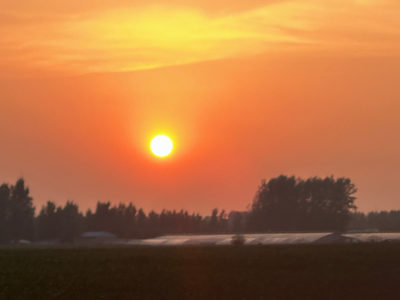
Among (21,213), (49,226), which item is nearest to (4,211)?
(21,213)

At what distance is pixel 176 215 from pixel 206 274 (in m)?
109

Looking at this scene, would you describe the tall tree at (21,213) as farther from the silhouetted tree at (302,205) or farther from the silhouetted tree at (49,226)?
the silhouetted tree at (302,205)

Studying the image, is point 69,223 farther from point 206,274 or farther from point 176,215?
point 206,274

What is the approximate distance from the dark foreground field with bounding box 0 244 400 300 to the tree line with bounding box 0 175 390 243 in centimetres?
7289

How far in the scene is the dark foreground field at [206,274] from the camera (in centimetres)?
4256

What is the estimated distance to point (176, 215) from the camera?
158 meters

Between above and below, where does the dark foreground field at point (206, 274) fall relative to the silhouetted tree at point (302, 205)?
below

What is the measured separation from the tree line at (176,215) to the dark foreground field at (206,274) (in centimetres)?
7289

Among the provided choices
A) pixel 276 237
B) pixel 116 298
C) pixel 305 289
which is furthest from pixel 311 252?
pixel 276 237

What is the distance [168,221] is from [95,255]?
96490 mm

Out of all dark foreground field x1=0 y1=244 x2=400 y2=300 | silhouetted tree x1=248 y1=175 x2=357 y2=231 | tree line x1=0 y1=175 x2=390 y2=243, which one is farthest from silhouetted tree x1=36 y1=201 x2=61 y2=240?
dark foreground field x1=0 y1=244 x2=400 y2=300

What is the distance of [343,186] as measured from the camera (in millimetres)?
148875

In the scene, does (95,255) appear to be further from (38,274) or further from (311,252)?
(311,252)

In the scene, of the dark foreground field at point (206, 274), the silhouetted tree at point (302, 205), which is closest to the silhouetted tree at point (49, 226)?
the silhouetted tree at point (302, 205)
